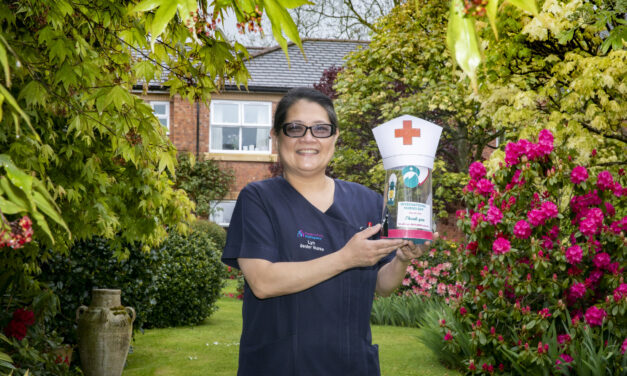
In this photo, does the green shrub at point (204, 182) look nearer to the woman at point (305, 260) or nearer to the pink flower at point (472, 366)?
the pink flower at point (472, 366)

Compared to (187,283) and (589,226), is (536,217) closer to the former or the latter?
(589,226)

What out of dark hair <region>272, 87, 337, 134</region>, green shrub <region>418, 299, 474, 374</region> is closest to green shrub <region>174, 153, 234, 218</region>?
green shrub <region>418, 299, 474, 374</region>

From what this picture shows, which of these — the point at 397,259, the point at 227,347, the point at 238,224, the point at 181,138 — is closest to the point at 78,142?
the point at 238,224

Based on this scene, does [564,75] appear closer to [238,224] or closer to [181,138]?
[238,224]

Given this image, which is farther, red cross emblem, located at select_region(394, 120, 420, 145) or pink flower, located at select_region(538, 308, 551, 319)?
pink flower, located at select_region(538, 308, 551, 319)

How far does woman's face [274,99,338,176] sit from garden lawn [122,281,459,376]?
5814mm

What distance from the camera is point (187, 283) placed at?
10.8 metres

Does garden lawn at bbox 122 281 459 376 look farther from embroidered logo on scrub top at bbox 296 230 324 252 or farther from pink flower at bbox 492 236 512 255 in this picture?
embroidered logo on scrub top at bbox 296 230 324 252

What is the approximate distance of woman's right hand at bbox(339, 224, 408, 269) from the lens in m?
2.09

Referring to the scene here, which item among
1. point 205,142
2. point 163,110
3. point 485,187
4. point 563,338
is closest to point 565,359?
point 563,338

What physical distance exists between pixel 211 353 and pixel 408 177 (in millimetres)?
7292

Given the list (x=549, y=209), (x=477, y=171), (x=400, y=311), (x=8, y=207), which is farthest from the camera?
(x=400, y=311)

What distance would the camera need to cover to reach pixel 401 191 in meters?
2.18

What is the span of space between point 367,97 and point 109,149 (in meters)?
9.41
